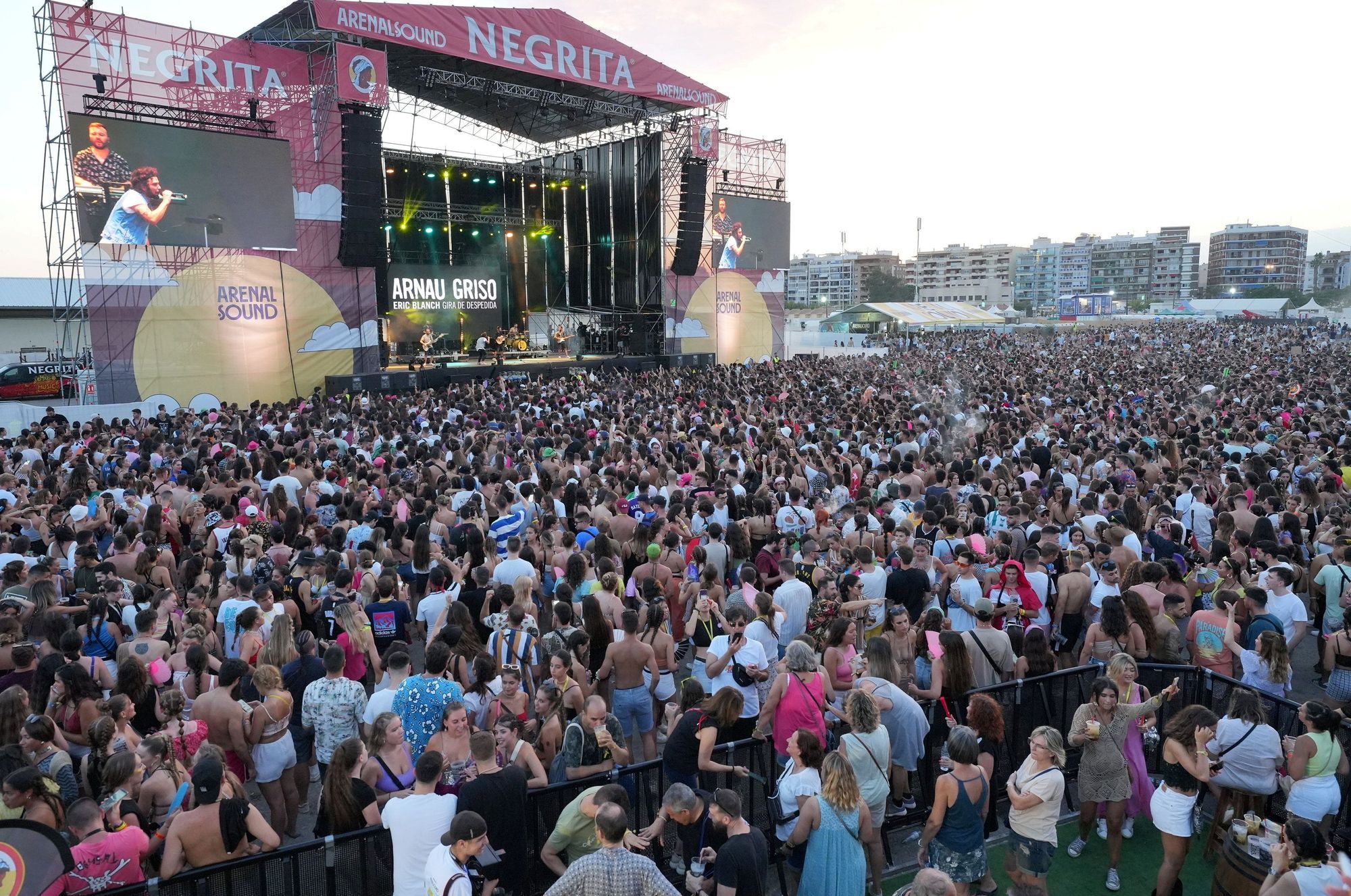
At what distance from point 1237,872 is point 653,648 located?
3.19 m

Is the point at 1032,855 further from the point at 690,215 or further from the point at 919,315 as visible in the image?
the point at 919,315

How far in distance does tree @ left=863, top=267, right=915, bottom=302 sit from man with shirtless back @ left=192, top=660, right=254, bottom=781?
456ft

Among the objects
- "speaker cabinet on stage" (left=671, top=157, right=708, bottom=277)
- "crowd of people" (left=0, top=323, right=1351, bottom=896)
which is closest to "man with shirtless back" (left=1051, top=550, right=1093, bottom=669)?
"crowd of people" (left=0, top=323, right=1351, bottom=896)

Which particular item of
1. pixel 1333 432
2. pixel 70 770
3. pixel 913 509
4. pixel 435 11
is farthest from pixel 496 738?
pixel 435 11

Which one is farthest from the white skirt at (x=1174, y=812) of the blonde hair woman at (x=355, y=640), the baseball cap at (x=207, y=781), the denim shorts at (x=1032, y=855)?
the blonde hair woman at (x=355, y=640)

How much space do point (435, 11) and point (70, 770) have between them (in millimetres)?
20979

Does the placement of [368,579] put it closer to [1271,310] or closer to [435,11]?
[435,11]

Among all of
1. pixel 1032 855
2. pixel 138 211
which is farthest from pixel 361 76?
pixel 1032 855

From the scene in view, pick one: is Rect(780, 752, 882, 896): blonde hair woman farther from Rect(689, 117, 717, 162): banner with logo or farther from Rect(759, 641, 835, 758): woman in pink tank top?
Rect(689, 117, 717, 162): banner with logo

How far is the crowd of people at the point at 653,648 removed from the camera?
11.6ft

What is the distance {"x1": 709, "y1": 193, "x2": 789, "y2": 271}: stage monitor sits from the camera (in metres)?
28.7

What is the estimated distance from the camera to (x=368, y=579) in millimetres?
5805

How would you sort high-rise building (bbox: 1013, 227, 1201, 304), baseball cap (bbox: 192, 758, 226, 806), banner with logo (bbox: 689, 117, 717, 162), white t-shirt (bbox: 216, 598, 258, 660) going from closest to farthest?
1. baseball cap (bbox: 192, 758, 226, 806)
2. white t-shirt (bbox: 216, 598, 258, 660)
3. banner with logo (bbox: 689, 117, 717, 162)
4. high-rise building (bbox: 1013, 227, 1201, 304)

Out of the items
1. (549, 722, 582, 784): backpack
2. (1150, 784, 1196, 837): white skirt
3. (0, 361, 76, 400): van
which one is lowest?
(1150, 784, 1196, 837): white skirt
